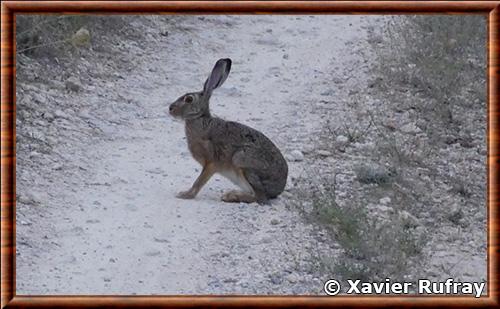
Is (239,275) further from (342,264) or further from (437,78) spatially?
(437,78)

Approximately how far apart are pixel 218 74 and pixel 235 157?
25.9 inches

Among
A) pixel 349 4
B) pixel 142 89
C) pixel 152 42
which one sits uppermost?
pixel 152 42

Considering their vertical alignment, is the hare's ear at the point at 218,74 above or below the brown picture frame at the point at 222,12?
above

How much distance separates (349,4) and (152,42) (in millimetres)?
5627

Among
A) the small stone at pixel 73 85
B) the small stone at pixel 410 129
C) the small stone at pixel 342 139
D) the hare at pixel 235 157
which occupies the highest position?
the small stone at pixel 73 85

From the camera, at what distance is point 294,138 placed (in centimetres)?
974

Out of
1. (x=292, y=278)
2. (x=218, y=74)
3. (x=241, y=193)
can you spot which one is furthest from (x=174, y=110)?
(x=292, y=278)

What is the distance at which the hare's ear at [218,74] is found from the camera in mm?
8789

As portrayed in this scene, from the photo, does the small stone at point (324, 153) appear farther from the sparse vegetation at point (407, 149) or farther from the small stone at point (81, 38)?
the small stone at point (81, 38)

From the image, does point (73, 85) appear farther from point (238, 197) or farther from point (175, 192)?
point (238, 197)

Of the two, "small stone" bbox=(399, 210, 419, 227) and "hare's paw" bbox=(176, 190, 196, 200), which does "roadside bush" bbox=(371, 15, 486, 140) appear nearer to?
"small stone" bbox=(399, 210, 419, 227)

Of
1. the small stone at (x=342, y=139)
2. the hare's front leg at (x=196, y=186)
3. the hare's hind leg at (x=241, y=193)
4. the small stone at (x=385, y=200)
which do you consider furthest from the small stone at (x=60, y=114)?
the small stone at (x=385, y=200)

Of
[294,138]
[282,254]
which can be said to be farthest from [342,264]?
[294,138]

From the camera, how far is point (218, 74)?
8.84m
